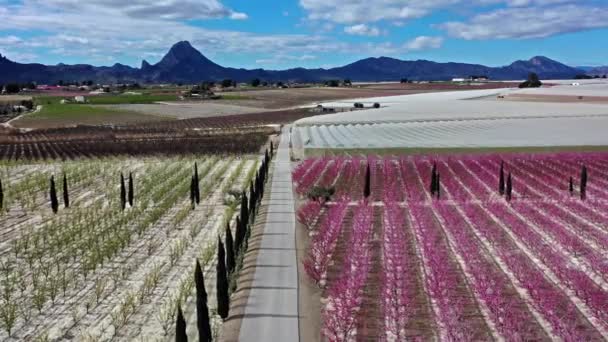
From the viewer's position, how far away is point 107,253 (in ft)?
64.7

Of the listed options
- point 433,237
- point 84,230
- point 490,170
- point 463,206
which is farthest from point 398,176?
point 84,230

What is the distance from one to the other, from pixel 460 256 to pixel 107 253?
38.4 feet

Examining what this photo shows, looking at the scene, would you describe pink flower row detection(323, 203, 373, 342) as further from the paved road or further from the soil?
the soil

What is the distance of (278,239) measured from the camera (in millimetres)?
21312

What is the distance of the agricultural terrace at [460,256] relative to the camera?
534 inches

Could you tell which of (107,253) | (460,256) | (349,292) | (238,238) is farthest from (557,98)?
(349,292)

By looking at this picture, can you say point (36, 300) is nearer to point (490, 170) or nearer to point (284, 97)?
point (490, 170)

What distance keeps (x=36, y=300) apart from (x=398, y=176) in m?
24.3

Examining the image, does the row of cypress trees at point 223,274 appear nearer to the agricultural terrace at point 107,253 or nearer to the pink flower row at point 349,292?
the agricultural terrace at point 107,253

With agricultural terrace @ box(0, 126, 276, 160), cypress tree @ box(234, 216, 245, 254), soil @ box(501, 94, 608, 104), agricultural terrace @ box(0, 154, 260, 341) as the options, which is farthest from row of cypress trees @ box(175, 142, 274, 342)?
soil @ box(501, 94, 608, 104)

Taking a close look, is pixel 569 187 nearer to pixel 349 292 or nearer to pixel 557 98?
pixel 349 292

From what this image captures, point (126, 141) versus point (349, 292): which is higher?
point (349, 292)

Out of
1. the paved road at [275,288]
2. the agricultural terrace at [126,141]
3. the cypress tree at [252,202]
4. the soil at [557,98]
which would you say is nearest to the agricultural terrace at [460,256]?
the paved road at [275,288]

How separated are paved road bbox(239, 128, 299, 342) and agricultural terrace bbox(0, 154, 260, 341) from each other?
118cm
